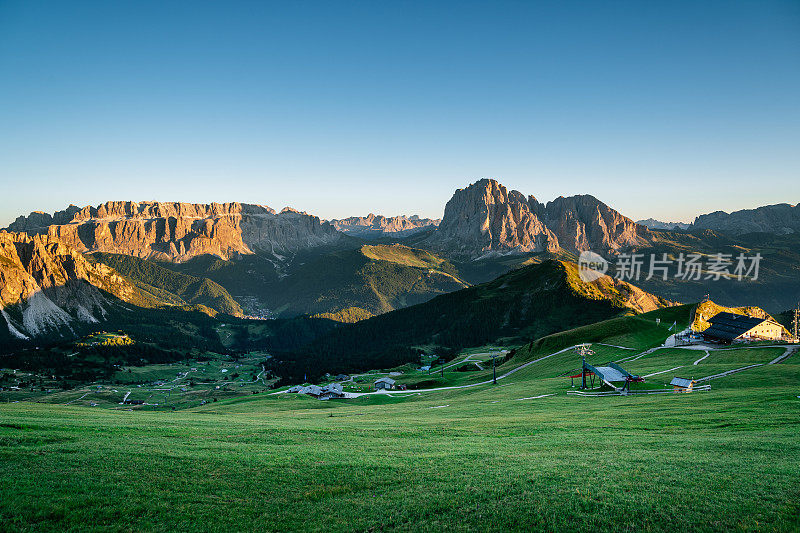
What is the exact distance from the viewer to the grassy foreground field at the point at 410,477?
1454 centimetres

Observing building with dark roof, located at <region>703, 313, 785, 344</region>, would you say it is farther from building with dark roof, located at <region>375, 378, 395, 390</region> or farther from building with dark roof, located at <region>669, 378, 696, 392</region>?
building with dark roof, located at <region>375, 378, 395, 390</region>

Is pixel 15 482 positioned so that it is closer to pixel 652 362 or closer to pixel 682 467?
pixel 682 467

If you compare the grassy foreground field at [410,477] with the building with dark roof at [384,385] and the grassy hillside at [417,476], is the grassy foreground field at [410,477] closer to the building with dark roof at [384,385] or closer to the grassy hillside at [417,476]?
the grassy hillside at [417,476]

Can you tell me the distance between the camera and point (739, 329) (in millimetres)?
83312

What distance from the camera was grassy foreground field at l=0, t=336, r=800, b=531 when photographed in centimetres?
1454

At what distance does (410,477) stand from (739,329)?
93.4 m

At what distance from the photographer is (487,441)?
1120 inches

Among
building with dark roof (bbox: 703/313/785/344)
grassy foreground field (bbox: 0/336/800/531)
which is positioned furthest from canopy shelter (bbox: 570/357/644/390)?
building with dark roof (bbox: 703/313/785/344)

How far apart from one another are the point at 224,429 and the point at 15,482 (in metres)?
17.6

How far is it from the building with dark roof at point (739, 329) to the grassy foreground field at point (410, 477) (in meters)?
59.4

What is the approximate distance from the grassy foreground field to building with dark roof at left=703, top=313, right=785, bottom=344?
59424 millimetres

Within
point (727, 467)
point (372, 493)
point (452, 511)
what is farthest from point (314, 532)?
point (727, 467)

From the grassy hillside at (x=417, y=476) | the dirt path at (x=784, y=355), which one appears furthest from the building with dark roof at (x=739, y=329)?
the grassy hillside at (x=417, y=476)

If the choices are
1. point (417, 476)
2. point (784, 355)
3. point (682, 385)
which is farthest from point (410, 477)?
point (784, 355)
